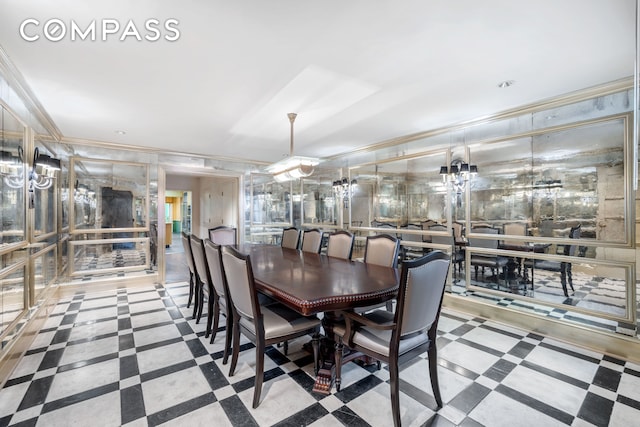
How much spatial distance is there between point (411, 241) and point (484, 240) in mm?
1001

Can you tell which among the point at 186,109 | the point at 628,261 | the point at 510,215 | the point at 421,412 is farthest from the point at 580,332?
the point at 186,109

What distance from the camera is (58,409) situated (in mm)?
1758

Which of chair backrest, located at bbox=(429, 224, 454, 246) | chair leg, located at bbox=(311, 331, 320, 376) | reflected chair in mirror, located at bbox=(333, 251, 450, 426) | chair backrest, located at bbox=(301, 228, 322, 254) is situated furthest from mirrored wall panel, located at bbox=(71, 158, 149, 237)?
chair backrest, located at bbox=(429, 224, 454, 246)

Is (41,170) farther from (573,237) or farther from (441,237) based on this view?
(573,237)

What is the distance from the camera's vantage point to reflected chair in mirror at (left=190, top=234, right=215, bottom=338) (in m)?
2.63

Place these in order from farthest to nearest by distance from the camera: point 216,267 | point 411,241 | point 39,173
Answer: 1. point 411,241
2. point 39,173
3. point 216,267

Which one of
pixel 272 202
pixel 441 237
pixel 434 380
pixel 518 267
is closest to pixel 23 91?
pixel 434 380

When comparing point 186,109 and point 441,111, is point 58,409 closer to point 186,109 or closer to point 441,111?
point 186,109

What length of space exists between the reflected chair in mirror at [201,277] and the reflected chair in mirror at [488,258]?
3.13 metres

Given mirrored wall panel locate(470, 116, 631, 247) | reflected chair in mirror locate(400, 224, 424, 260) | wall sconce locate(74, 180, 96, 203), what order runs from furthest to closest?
wall sconce locate(74, 180, 96, 203) < reflected chair in mirror locate(400, 224, 424, 260) < mirrored wall panel locate(470, 116, 631, 247)

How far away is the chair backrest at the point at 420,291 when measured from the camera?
1.50m

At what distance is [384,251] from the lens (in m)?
2.90

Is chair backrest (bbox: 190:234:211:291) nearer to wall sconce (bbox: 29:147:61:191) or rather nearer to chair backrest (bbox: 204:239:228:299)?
chair backrest (bbox: 204:239:228:299)

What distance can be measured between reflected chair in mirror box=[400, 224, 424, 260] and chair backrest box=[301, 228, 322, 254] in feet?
4.61
